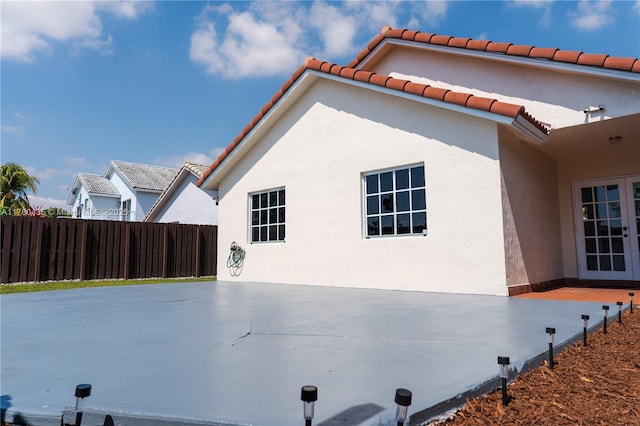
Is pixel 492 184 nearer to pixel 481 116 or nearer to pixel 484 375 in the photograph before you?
pixel 481 116

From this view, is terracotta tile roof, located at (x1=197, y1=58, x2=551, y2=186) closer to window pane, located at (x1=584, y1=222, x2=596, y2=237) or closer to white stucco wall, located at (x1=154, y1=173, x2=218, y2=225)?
window pane, located at (x1=584, y1=222, x2=596, y2=237)

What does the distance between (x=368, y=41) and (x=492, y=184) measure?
5924 mm

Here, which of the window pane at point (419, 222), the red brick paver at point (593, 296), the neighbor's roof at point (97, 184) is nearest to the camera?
the red brick paver at point (593, 296)

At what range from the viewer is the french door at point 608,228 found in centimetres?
845

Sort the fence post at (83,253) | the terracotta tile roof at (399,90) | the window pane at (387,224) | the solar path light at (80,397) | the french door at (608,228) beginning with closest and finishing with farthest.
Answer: the solar path light at (80,397)
the terracotta tile roof at (399,90)
the window pane at (387,224)
the french door at (608,228)
the fence post at (83,253)

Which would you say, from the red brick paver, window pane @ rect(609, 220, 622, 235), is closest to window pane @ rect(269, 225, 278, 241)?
the red brick paver

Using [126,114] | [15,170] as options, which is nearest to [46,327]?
[126,114]

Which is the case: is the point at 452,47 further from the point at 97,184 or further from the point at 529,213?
the point at 97,184

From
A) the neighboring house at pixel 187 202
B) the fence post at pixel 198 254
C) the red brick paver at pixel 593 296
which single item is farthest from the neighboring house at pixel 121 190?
the red brick paver at pixel 593 296

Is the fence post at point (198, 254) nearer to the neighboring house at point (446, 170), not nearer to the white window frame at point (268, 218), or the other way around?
the neighboring house at point (446, 170)

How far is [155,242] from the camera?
559 inches

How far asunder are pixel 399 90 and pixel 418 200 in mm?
2253

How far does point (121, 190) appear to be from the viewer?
28.8 metres

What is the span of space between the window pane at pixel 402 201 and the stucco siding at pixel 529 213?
1829 mm
